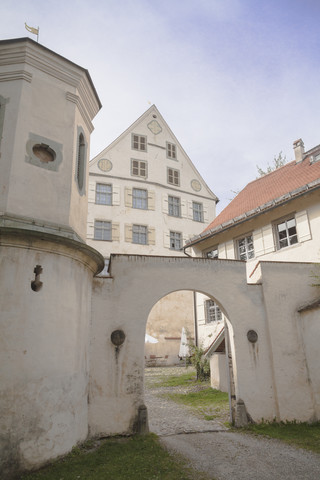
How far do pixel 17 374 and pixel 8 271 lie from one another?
1.74 m

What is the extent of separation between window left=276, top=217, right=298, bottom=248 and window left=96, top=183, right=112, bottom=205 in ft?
39.9

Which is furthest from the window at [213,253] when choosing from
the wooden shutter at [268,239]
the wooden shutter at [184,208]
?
the wooden shutter at [184,208]

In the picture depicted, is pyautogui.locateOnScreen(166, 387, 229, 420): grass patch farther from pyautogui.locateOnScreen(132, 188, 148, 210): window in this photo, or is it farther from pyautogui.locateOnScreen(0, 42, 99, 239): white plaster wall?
pyautogui.locateOnScreen(132, 188, 148, 210): window

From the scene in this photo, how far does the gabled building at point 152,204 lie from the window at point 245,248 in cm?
754

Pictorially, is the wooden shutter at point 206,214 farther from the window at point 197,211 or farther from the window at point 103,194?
the window at point 103,194

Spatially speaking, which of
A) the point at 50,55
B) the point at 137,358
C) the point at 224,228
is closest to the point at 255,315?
the point at 137,358

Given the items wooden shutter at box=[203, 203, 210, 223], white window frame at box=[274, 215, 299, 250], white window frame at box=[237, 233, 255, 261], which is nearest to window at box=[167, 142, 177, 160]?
wooden shutter at box=[203, 203, 210, 223]

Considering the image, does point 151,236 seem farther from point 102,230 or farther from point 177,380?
point 177,380

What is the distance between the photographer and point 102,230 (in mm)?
23188

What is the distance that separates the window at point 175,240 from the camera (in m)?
24.5

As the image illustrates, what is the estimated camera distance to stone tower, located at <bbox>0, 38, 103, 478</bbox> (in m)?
6.23

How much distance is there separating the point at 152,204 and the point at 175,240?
2.82m

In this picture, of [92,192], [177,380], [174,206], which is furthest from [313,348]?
[92,192]

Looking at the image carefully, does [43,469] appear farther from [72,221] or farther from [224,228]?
[224,228]
